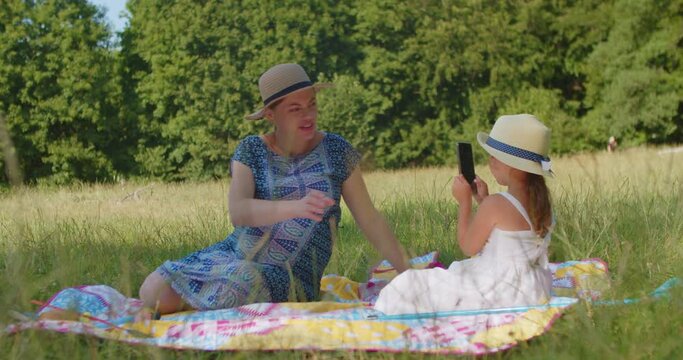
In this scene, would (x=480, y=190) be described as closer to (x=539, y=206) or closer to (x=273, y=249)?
(x=539, y=206)

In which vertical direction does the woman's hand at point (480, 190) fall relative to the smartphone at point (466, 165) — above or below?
below

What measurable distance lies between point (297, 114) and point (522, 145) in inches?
44.4

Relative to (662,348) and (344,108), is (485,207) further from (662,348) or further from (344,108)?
(344,108)

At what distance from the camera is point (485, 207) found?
3697 mm

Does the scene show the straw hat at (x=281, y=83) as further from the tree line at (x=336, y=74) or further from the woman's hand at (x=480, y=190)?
the tree line at (x=336, y=74)

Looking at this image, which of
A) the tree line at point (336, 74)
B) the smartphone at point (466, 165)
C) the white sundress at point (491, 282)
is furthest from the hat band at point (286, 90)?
the tree line at point (336, 74)

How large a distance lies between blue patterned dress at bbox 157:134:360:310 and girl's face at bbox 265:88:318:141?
0.18m

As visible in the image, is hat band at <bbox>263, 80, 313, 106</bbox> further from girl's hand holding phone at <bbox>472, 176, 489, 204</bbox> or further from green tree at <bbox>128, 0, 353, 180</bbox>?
green tree at <bbox>128, 0, 353, 180</bbox>

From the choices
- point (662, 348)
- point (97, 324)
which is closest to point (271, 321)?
point (97, 324)

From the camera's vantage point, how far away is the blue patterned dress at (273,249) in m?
3.96

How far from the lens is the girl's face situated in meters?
4.08

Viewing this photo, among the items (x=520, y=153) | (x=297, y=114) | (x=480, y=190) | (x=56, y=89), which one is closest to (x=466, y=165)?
(x=480, y=190)

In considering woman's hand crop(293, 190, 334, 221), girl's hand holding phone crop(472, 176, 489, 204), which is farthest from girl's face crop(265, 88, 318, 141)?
girl's hand holding phone crop(472, 176, 489, 204)

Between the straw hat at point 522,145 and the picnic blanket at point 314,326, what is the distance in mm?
550
